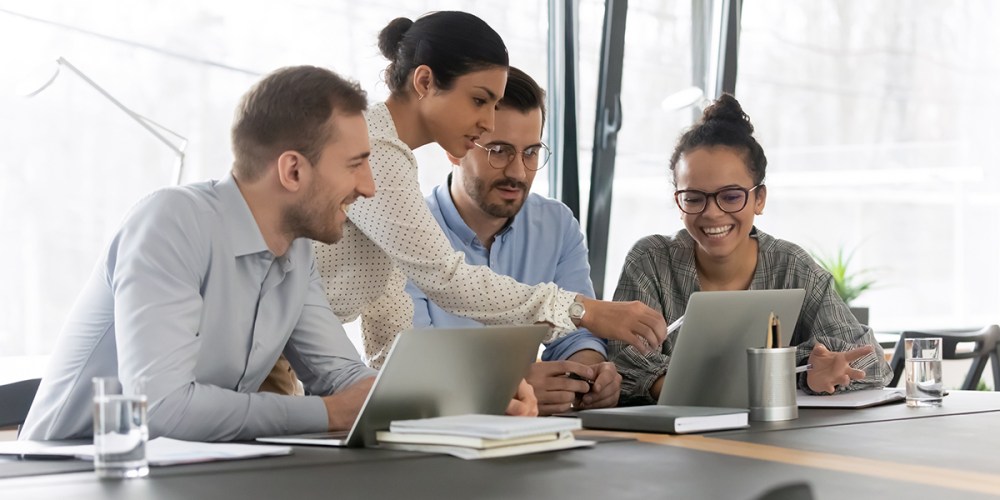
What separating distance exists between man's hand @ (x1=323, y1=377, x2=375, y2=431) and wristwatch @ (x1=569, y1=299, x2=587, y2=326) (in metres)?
0.56

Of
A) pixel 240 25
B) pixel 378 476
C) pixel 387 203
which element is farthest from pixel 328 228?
pixel 240 25

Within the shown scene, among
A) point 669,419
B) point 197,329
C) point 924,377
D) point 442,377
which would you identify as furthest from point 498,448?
point 924,377

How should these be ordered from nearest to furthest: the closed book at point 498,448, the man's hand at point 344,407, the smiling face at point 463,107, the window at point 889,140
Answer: the closed book at point 498,448 < the man's hand at point 344,407 < the smiling face at point 463,107 < the window at point 889,140

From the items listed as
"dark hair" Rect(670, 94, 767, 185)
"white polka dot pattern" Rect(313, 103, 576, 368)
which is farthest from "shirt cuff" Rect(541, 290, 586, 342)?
"dark hair" Rect(670, 94, 767, 185)

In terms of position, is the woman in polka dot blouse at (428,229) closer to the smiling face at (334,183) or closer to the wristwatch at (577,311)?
the wristwatch at (577,311)

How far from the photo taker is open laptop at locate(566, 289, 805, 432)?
7.27 feet

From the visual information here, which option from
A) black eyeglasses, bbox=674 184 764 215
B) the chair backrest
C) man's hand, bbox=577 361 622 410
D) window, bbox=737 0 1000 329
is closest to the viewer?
the chair backrest

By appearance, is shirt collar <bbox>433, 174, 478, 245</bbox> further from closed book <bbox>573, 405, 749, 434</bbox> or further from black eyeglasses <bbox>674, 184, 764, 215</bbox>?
closed book <bbox>573, 405, 749, 434</bbox>

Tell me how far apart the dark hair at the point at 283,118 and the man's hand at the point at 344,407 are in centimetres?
46

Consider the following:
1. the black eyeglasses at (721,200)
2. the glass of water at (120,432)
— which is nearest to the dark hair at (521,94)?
the black eyeglasses at (721,200)

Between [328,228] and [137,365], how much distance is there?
19.0 inches

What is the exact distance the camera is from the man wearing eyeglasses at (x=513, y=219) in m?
3.11

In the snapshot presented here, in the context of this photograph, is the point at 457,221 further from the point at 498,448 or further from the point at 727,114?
the point at 498,448

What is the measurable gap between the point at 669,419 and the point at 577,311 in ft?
1.84
